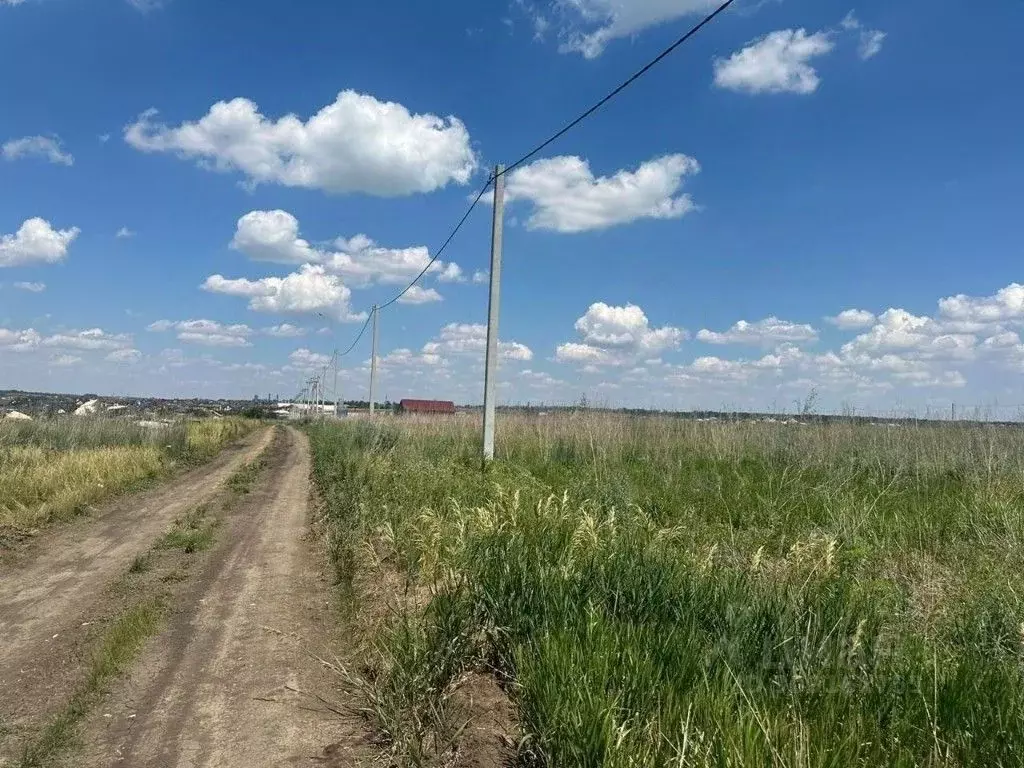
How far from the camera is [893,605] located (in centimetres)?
522

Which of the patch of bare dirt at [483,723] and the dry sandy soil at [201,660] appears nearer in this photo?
the patch of bare dirt at [483,723]

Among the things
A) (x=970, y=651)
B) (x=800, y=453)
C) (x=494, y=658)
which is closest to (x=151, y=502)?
(x=494, y=658)

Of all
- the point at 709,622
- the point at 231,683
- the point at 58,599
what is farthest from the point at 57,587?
the point at 709,622

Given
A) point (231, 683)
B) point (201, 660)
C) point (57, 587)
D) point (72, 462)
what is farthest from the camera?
point (72, 462)

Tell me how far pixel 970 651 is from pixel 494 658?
267cm

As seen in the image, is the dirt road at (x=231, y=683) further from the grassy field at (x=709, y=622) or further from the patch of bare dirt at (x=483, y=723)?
the patch of bare dirt at (x=483, y=723)

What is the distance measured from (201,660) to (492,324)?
1022 centimetres

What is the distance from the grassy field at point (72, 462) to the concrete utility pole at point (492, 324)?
731 centimetres

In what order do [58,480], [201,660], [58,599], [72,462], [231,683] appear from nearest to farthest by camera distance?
1. [231,683]
2. [201,660]
3. [58,599]
4. [58,480]
5. [72,462]

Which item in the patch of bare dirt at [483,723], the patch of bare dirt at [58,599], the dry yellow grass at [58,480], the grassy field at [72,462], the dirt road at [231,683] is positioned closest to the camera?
the patch of bare dirt at [483,723]

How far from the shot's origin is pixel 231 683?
4.76m

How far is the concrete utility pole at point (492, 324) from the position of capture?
14.7 m

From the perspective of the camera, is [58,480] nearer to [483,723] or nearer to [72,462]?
[72,462]

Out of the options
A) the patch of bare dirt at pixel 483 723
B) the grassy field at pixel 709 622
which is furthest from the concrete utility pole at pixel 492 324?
the patch of bare dirt at pixel 483 723
